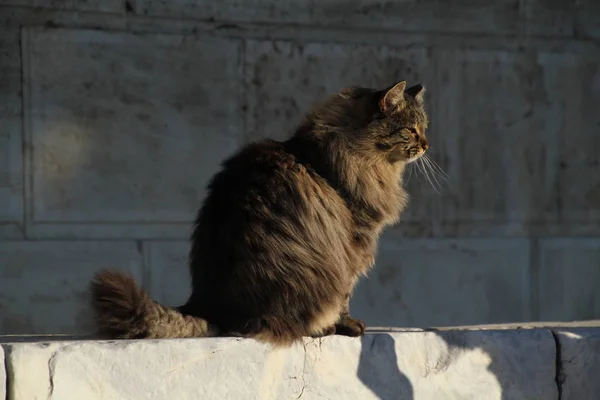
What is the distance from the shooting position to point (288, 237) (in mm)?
3902

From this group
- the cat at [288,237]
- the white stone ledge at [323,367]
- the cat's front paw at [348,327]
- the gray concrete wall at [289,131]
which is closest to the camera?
the white stone ledge at [323,367]

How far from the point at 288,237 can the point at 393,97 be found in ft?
2.83

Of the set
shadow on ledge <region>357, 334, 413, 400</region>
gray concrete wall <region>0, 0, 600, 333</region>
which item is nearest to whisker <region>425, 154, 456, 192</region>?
gray concrete wall <region>0, 0, 600, 333</region>

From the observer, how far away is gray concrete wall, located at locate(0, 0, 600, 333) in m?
6.27

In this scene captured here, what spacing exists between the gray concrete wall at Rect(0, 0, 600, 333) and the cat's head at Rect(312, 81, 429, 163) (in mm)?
2308

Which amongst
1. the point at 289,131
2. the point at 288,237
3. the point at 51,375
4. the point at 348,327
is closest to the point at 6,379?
the point at 51,375

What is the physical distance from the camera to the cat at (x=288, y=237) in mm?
3764

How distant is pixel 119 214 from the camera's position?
641 cm

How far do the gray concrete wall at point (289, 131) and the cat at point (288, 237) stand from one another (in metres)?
2.33

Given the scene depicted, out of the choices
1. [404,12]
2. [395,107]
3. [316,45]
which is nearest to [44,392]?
[395,107]

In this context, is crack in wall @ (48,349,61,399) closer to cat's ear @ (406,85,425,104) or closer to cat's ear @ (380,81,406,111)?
cat's ear @ (380,81,406,111)

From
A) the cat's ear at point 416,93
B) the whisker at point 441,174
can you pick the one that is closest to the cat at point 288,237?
the cat's ear at point 416,93

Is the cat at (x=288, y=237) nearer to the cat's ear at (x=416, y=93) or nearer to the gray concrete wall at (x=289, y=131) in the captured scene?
the cat's ear at (x=416, y=93)

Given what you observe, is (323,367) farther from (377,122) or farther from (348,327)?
(377,122)
